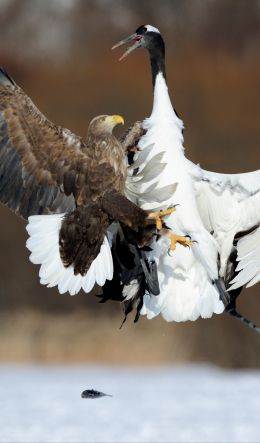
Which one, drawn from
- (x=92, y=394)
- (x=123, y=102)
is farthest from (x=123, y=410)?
(x=123, y=102)

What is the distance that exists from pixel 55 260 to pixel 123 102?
8.68ft

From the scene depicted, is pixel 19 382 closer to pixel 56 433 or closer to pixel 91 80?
pixel 56 433

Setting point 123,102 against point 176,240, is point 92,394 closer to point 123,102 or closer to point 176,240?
point 176,240

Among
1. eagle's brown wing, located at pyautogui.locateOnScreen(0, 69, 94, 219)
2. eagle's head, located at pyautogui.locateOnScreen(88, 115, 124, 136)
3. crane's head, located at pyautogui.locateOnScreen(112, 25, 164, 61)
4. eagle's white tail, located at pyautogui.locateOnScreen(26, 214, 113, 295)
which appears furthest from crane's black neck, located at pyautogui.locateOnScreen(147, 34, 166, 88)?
eagle's white tail, located at pyautogui.locateOnScreen(26, 214, 113, 295)

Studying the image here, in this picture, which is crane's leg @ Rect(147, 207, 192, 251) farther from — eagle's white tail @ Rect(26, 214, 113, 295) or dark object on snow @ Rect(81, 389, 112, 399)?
dark object on snow @ Rect(81, 389, 112, 399)

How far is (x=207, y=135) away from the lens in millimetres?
7246

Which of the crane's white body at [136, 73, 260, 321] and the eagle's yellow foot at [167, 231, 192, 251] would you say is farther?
the crane's white body at [136, 73, 260, 321]

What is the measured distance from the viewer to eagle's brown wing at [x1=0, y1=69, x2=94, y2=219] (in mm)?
4707

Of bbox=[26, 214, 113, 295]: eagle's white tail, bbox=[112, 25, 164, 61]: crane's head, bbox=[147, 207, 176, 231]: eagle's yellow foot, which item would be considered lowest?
bbox=[26, 214, 113, 295]: eagle's white tail

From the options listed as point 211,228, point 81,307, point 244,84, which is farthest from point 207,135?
point 211,228

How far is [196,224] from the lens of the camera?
195 inches

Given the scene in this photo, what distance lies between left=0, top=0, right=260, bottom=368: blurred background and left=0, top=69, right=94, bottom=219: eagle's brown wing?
167cm

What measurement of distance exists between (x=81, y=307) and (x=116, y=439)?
8.55ft

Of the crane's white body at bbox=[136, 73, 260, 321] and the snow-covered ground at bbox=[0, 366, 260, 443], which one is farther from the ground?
the crane's white body at bbox=[136, 73, 260, 321]
